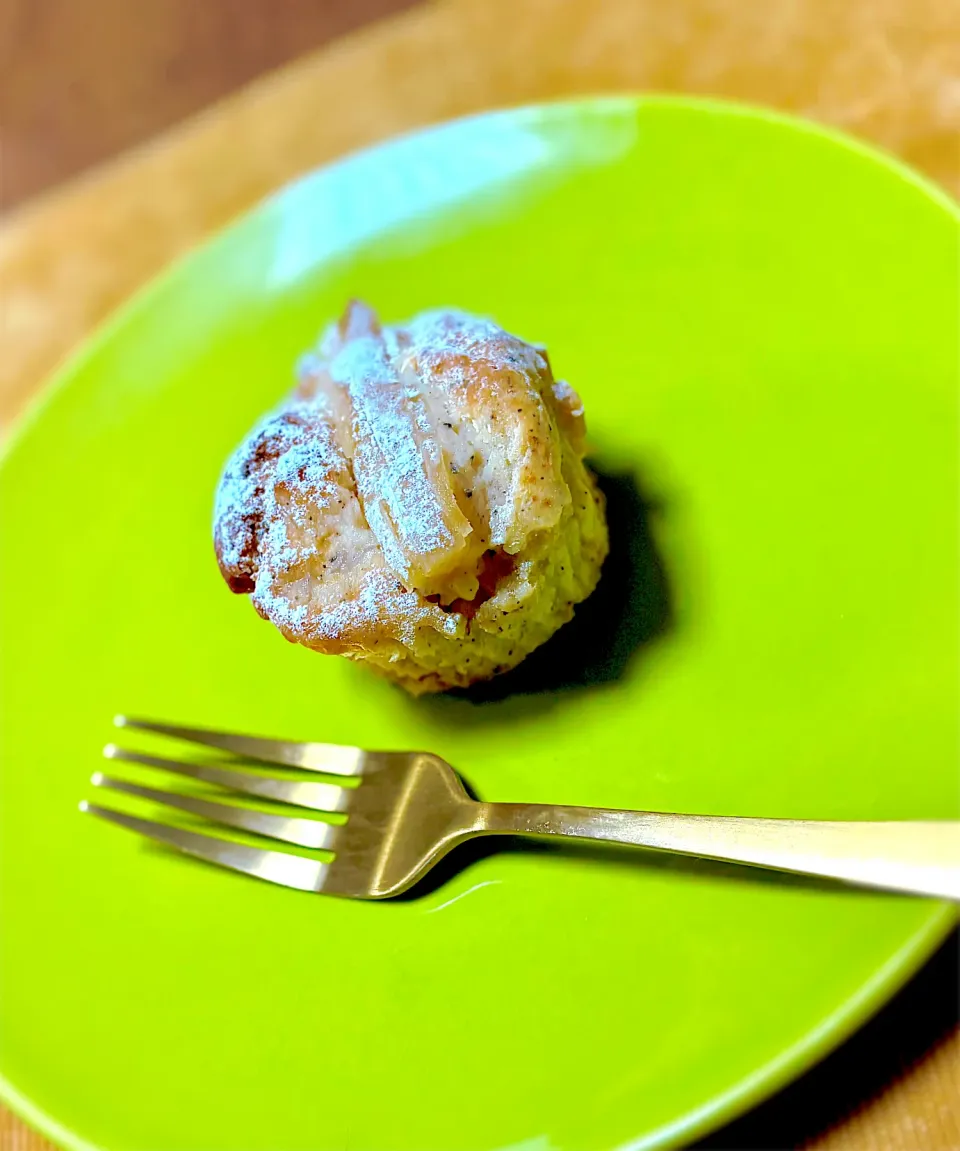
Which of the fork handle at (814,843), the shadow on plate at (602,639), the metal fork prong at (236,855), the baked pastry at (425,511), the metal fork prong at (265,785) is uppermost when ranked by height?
the baked pastry at (425,511)

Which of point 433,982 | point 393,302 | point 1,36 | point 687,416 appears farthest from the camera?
point 1,36

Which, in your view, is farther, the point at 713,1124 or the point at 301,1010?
the point at 301,1010

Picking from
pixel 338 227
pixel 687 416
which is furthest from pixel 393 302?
pixel 687 416

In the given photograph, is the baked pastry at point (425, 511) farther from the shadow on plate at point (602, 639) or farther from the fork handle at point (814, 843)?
the fork handle at point (814, 843)

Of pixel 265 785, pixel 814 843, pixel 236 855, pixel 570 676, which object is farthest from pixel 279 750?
pixel 814 843

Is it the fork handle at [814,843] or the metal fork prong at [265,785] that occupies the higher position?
the metal fork prong at [265,785]

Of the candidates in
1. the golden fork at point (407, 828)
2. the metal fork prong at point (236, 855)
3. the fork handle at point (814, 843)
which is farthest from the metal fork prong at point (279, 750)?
the fork handle at point (814, 843)

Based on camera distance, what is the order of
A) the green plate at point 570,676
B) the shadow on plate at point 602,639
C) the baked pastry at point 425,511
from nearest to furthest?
the green plate at point 570,676
the baked pastry at point 425,511
the shadow on plate at point 602,639

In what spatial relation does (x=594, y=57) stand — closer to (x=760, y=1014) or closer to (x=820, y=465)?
(x=820, y=465)
